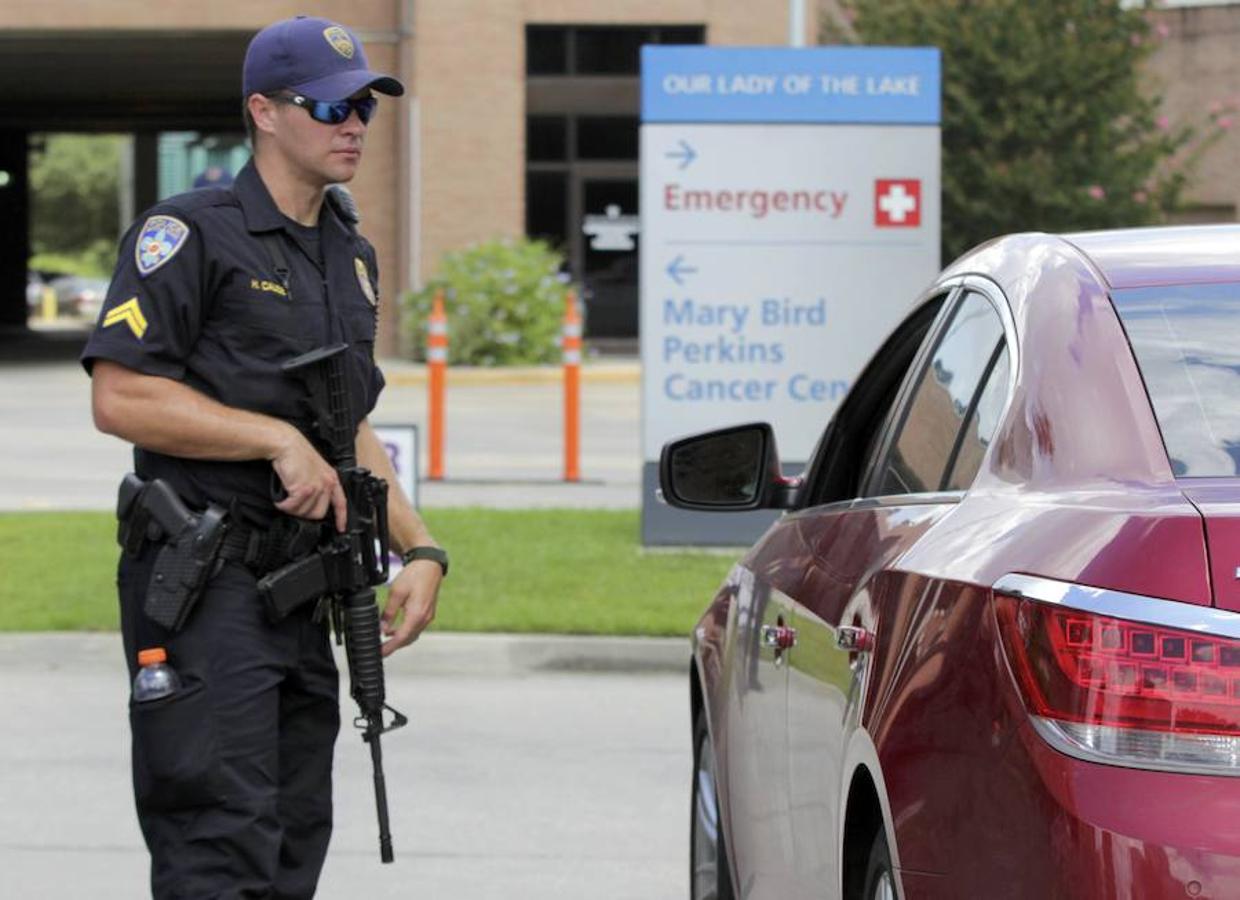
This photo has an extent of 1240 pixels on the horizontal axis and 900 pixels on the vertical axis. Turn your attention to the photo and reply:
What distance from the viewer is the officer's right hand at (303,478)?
4223 mm

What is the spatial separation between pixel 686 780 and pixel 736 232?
553 centimetres

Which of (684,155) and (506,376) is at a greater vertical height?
(684,155)

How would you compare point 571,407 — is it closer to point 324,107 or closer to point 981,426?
point 324,107

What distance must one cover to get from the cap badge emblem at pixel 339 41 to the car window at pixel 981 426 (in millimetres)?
1479

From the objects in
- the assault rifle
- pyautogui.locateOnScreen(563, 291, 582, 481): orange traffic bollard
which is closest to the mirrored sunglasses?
the assault rifle

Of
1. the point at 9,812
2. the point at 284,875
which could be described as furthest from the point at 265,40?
the point at 9,812

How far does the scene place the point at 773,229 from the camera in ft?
42.5

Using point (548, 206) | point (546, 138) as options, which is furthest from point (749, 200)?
point (548, 206)

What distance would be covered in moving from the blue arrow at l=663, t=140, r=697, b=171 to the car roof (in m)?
9.10

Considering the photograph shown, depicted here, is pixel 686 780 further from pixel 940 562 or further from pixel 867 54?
pixel 867 54

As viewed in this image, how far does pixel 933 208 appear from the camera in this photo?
12.8 metres

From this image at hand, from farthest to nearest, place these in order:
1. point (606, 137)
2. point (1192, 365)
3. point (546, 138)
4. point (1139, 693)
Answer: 1. point (606, 137)
2. point (546, 138)
3. point (1192, 365)
4. point (1139, 693)

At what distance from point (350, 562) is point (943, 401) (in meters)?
1.19

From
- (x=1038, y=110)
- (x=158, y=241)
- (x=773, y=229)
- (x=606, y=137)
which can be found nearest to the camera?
(x=158, y=241)
